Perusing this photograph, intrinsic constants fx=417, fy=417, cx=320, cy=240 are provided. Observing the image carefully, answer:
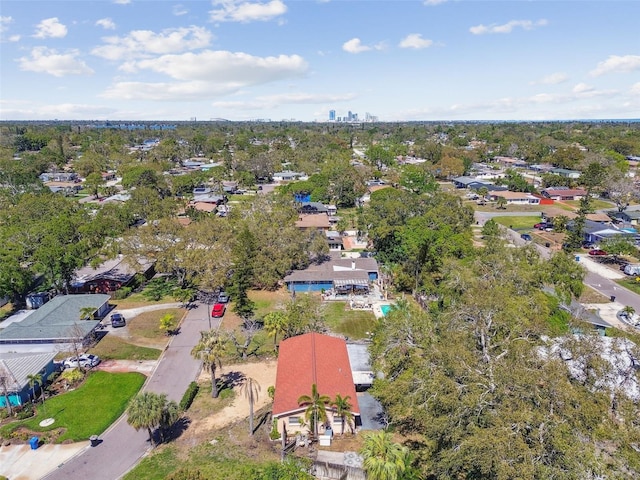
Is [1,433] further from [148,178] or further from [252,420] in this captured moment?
[148,178]

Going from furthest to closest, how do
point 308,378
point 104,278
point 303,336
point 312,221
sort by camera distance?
point 312,221 < point 104,278 < point 303,336 < point 308,378

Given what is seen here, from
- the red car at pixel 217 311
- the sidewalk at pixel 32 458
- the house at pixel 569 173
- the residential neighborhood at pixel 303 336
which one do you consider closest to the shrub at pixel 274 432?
the residential neighborhood at pixel 303 336

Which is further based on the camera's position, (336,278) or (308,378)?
(336,278)

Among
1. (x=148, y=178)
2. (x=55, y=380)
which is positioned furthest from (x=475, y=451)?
(x=148, y=178)

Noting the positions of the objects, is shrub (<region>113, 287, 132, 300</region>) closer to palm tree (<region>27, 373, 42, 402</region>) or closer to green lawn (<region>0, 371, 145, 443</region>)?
green lawn (<region>0, 371, 145, 443</region>)

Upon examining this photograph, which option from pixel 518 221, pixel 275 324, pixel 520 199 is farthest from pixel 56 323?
pixel 520 199

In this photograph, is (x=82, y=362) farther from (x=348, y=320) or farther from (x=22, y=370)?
(x=348, y=320)
